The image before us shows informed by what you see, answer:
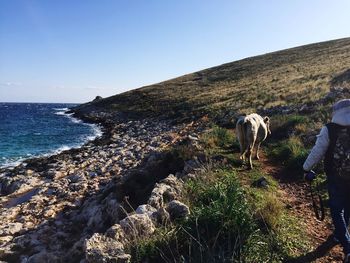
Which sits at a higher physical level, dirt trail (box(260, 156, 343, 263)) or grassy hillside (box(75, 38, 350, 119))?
dirt trail (box(260, 156, 343, 263))

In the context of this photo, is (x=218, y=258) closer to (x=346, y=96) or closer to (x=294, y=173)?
(x=294, y=173)

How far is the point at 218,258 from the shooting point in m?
5.22

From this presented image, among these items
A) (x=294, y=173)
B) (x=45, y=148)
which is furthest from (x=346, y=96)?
(x=45, y=148)

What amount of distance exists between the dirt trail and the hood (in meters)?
2.06

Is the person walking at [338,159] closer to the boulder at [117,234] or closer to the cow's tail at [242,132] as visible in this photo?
the boulder at [117,234]

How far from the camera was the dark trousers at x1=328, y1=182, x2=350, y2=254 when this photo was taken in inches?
217

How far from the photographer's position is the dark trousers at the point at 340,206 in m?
5.52

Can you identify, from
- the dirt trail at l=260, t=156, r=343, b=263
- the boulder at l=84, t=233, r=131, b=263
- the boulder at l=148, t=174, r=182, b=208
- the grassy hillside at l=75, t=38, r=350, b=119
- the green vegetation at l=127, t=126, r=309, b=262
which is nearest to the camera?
the boulder at l=84, t=233, r=131, b=263

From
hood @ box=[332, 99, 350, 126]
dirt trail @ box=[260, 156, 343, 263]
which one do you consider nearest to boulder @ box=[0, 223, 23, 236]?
dirt trail @ box=[260, 156, 343, 263]

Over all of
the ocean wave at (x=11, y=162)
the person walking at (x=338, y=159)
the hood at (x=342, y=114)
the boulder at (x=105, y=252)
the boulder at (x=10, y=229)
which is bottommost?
the ocean wave at (x=11, y=162)

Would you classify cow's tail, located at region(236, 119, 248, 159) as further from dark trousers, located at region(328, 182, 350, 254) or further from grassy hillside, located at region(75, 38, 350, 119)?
grassy hillside, located at region(75, 38, 350, 119)

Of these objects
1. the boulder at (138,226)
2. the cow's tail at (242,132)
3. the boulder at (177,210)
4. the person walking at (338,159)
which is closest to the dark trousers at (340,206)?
the person walking at (338,159)

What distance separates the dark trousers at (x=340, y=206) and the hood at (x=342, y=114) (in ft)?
2.87

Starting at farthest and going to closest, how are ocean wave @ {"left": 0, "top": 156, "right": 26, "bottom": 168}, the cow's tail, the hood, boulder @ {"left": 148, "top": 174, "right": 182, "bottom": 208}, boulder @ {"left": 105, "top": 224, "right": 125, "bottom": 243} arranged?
ocean wave @ {"left": 0, "top": 156, "right": 26, "bottom": 168}
the cow's tail
boulder @ {"left": 148, "top": 174, "right": 182, "bottom": 208}
boulder @ {"left": 105, "top": 224, "right": 125, "bottom": 243}
the hood
